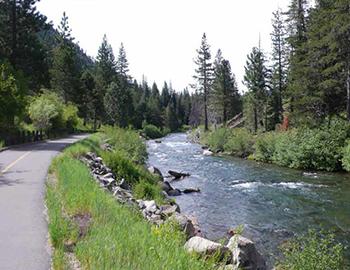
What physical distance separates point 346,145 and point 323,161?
193 centimetres

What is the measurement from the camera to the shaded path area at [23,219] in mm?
6254

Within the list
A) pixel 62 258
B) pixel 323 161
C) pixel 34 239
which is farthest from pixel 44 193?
pixel 323 161

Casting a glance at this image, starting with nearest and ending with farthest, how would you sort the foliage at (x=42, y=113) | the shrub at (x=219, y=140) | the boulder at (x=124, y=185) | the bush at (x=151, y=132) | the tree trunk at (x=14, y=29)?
the boulder at (x=124, y=185)
the tree trunk at (x=14, y=29)
the foliage at (x=42, y=113)
the shrub at (x=219, y=140)
the bush at (x=151, y=132)

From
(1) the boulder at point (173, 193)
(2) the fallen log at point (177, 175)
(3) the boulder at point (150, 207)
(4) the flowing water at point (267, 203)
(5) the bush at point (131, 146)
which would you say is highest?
(5) the bush at point (131, 146)

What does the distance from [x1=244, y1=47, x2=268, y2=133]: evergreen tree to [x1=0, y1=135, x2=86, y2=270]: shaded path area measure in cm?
4531

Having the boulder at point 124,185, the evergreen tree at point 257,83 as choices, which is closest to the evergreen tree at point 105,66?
the evergreen tree at point 257,83

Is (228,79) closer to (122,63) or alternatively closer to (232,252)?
(122,63)

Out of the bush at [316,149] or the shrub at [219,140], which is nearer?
the bush at [316,149]

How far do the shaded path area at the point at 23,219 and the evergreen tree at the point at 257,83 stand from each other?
149 ft

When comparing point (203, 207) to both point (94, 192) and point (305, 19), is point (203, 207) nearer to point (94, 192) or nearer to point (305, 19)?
point (94, 192)

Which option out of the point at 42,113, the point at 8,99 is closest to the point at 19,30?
the point at 42,113

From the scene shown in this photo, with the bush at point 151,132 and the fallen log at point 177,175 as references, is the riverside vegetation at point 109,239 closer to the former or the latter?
the fallen log at point 177,175

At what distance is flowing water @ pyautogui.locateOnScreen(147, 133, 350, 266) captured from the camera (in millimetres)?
14352

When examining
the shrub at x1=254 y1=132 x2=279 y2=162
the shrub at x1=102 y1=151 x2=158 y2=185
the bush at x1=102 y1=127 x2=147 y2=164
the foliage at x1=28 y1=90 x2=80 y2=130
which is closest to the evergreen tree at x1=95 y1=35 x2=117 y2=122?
the foliage at x1=28 y1=90 x2=80 y2=130
